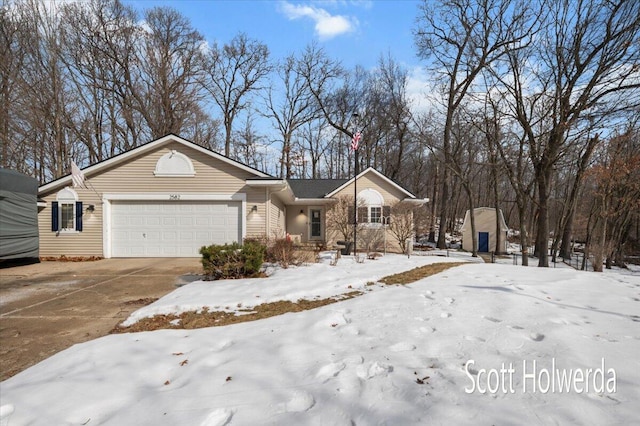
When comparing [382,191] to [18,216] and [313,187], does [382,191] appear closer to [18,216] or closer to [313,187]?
[313,187]

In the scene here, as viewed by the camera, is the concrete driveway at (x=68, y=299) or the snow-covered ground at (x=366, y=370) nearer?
the snow-covered ground at (x=366, y=370)

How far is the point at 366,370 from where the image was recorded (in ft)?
8.93

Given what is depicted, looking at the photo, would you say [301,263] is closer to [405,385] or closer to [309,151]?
[405,385]

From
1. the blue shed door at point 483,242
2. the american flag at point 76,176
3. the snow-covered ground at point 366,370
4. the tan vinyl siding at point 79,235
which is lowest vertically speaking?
the blue shed door at point 483,242

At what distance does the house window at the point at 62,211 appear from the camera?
12258 millimetres

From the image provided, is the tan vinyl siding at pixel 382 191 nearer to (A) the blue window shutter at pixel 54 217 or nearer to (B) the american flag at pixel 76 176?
(B) the american flag at pixel 76 176

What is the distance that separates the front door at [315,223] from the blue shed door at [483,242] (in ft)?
39.2

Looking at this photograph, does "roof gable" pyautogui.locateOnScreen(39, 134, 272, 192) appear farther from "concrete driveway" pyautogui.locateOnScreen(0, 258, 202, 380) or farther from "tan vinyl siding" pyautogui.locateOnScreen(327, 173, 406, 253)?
"tan vinyl siding" pyautogui.locateOnScreen(327, 173, 406, 253)

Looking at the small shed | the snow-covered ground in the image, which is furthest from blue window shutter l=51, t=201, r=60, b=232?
the small shed

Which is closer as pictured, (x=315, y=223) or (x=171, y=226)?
(x=171, y=226)

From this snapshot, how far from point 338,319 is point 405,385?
6.07ft

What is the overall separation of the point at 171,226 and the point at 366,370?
1158cm

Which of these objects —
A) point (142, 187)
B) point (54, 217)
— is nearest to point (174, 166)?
point (142, 187)

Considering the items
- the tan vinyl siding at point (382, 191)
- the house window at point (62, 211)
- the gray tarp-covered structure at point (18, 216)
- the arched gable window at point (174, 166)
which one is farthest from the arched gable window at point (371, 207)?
the gray tarp-covered structure at point (18, 216)
